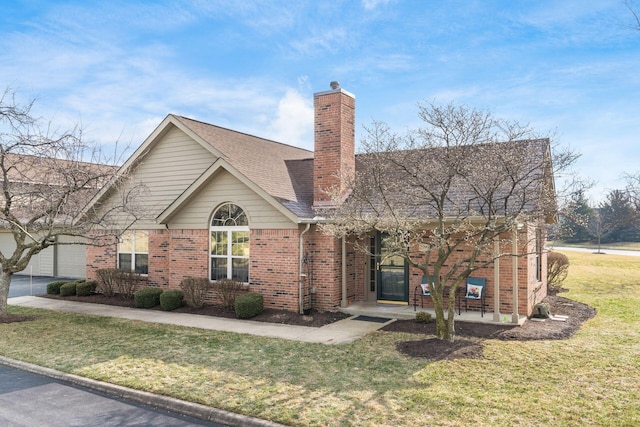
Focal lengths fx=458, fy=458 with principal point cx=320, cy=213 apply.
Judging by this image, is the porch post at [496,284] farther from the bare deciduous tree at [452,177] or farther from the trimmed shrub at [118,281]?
the trimmed shrub at [118,281]

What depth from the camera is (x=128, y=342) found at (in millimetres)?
9562

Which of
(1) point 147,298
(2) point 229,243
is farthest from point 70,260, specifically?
(2) point 229,243

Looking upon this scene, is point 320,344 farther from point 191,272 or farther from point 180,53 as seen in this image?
point 180,53

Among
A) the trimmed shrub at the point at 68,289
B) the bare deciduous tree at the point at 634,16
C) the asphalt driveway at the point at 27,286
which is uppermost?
the bare deciduous tree at the point at 634,16

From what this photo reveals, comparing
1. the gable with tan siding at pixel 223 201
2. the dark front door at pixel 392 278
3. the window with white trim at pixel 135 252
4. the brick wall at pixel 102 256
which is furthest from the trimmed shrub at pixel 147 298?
the dark front door at pixel 392 278

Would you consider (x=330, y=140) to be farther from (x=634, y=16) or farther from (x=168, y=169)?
(x=634, y=16)

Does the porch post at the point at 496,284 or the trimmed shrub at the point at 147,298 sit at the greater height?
the porch post at the point at 496,284

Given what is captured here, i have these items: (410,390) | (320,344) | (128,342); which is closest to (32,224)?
(128,342)

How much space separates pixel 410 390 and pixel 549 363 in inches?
113

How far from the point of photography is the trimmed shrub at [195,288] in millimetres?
13352

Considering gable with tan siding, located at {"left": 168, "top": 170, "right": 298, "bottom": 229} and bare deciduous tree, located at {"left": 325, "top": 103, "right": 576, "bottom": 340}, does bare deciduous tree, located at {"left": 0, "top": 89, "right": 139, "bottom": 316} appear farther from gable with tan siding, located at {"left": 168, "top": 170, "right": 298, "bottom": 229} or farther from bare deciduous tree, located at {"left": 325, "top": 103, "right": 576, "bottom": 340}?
bare deciduous tree, located at {"left": 325, "top": 103, "right": 576, "bottom": 340}

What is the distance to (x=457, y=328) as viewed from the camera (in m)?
10.4

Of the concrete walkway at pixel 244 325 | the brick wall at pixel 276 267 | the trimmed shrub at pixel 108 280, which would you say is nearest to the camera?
the concrete walkway at pixel 244 325

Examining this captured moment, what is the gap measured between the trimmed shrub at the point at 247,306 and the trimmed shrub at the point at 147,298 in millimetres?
3329
